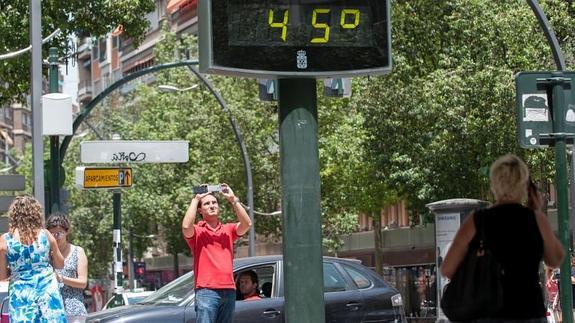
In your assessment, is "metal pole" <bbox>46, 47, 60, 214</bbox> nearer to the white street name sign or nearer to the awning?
the white street name sign

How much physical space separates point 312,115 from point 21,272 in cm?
359

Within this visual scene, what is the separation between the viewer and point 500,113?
3622 cm

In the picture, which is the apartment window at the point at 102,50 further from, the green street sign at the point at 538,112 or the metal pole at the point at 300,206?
the metal pole at the point at 300,206

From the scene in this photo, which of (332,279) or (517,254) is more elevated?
(517,254)

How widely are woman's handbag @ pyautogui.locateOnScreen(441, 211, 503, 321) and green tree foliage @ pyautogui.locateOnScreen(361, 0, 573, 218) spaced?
2827cm

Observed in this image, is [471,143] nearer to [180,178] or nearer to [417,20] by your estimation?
[417,20]

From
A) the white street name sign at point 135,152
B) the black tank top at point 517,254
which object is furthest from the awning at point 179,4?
the black tank top at point 517,254

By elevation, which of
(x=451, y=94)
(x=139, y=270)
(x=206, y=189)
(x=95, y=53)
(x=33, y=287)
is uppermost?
(x=95, y=53)

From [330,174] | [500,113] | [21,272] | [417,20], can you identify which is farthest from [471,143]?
[21,272]

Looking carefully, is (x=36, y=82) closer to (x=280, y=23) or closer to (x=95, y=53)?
(x=280, y=23)

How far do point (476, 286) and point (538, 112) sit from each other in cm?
697

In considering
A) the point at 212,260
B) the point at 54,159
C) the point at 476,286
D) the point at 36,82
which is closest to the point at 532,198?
the point at 476,286

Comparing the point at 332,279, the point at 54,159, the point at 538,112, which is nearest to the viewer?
the point at 538,112

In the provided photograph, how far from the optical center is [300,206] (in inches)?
350
